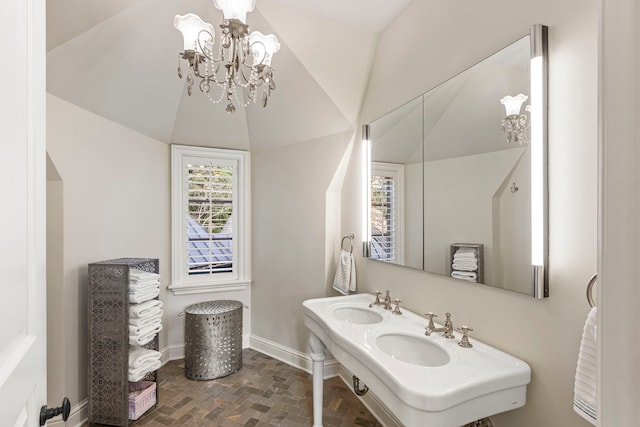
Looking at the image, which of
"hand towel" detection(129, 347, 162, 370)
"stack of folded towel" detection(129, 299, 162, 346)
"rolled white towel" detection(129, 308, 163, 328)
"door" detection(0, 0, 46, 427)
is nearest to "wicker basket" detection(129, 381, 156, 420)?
"hand towel" detection(129, 347, 162, 370)

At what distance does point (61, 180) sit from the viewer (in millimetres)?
2031

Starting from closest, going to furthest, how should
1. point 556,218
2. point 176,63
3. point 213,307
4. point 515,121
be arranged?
point 556,218 < point 515,121 < point 176,63 < point 213,307

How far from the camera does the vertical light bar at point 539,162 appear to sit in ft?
3.96

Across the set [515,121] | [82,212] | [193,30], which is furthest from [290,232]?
[515,121]

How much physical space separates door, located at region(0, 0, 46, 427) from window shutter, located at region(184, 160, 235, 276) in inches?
99.8

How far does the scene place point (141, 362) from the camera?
220 centimetres

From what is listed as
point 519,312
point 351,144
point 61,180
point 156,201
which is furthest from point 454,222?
point 156,201

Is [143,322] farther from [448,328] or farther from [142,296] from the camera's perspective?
[448,328]

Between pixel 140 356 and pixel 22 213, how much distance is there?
196 cm

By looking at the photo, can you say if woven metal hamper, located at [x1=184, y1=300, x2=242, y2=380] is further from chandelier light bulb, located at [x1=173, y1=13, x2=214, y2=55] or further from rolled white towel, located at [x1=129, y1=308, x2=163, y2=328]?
chandelier light bulb, located at [x1=173, y1=13, x2=214, y2=55]

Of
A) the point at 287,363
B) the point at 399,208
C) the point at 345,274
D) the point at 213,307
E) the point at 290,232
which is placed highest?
the point at 399,208

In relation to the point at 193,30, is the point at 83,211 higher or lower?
lower

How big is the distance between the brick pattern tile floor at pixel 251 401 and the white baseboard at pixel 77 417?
0.35 metres

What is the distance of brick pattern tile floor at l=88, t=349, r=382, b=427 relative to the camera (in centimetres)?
221
